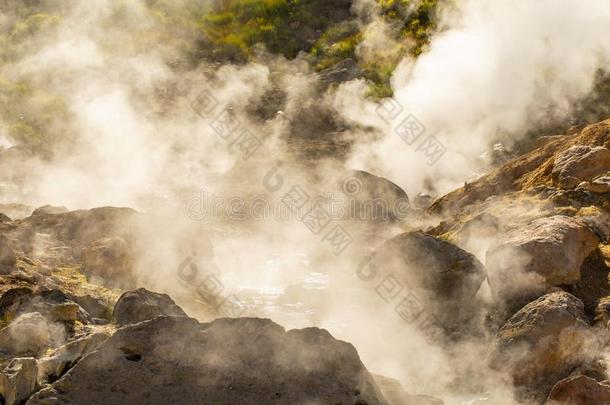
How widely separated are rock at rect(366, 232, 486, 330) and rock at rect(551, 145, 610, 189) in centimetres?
154

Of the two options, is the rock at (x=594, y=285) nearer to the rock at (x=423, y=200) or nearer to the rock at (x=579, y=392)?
the rock at (x=579, y=392)

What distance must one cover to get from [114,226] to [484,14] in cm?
790

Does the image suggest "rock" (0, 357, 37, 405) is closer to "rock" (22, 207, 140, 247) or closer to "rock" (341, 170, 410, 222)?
"rock" (22, 207, 140, 247)

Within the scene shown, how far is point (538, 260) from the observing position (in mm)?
5496

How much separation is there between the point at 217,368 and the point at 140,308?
100 centimetres

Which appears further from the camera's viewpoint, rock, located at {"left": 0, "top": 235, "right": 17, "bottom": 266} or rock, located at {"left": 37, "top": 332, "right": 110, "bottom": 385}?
rock, located at {"left": 0, "top": 235, "right": 17, "bottom": 266}

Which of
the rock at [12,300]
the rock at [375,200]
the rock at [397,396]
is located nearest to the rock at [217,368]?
the rock at [397,396]

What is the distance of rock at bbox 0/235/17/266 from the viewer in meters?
5.76

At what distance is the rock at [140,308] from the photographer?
15.5 ft

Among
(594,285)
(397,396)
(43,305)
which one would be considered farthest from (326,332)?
(594,285)

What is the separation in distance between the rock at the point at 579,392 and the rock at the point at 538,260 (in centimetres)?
105

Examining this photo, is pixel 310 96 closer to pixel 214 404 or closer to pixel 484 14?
pixel 484 14

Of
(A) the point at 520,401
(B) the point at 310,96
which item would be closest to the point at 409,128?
(B) the point at 310,96

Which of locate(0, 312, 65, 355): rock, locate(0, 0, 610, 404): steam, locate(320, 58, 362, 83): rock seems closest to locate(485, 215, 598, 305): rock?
locate(0, 0, 610, 404): steam
